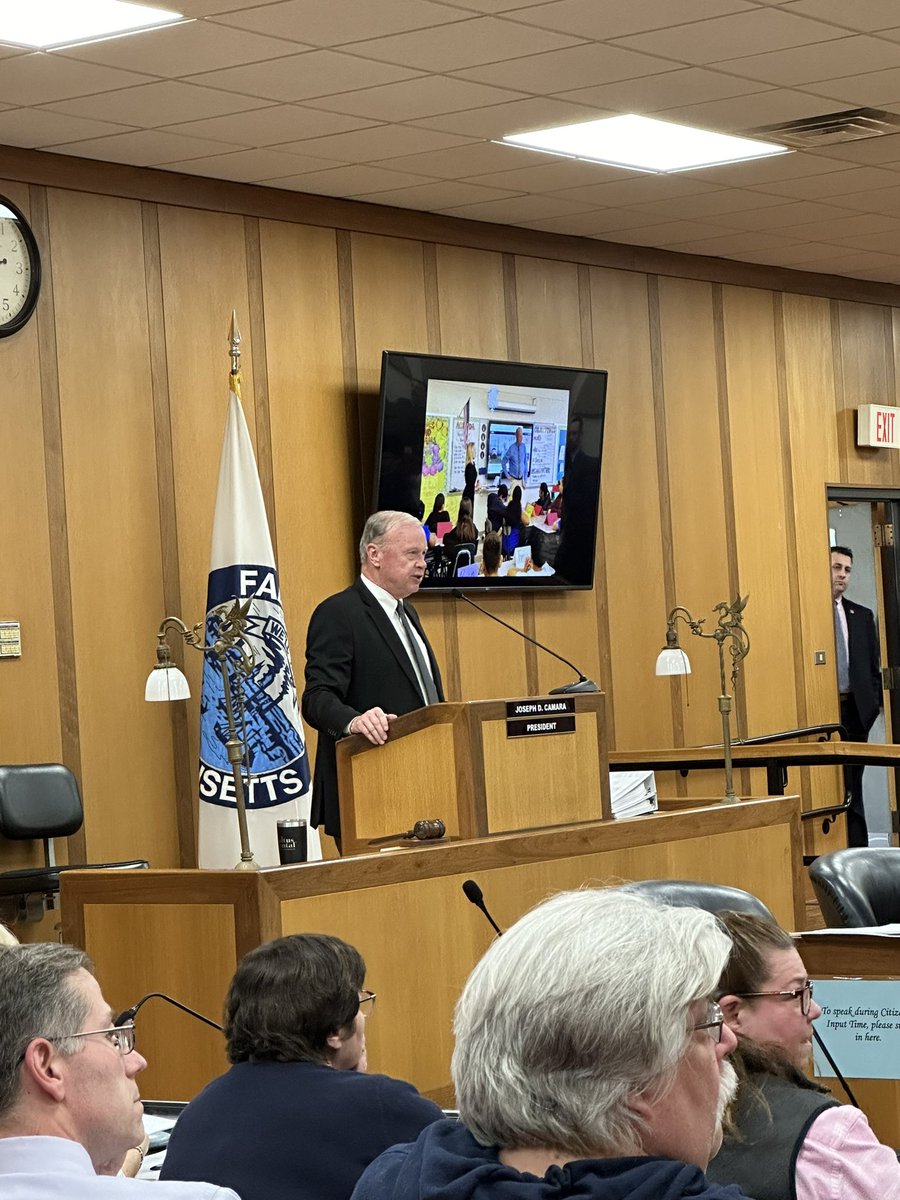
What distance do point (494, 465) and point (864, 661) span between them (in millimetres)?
3402

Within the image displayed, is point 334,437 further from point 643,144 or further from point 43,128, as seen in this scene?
point 43,128

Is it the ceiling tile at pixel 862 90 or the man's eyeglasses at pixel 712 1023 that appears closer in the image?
the man's eyeglasses at pixel 712 1023

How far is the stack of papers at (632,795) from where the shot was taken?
5.79m

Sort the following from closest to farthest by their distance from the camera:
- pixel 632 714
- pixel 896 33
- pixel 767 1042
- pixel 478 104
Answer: pixel 767 1042
pixel 896 33
pixel 478 104
pixel 632 714

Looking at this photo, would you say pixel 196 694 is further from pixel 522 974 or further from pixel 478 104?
pixel 522 974

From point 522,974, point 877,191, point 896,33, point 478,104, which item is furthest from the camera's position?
point 877,191

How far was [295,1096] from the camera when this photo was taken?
2787 millimetres

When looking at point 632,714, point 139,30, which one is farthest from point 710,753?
point 139,30

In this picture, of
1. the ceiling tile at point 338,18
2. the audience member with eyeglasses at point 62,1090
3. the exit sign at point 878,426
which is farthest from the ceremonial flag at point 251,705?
the exit sign at point 878,426

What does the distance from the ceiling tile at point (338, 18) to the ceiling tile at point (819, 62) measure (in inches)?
49.5

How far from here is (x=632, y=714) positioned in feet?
30.6

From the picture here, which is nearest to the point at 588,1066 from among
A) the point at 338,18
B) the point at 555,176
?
the point at 338,18

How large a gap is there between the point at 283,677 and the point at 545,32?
2.54 meters

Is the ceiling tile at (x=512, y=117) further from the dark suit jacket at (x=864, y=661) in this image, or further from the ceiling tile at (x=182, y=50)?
the dark suit jacket at (x=864, y=661)
